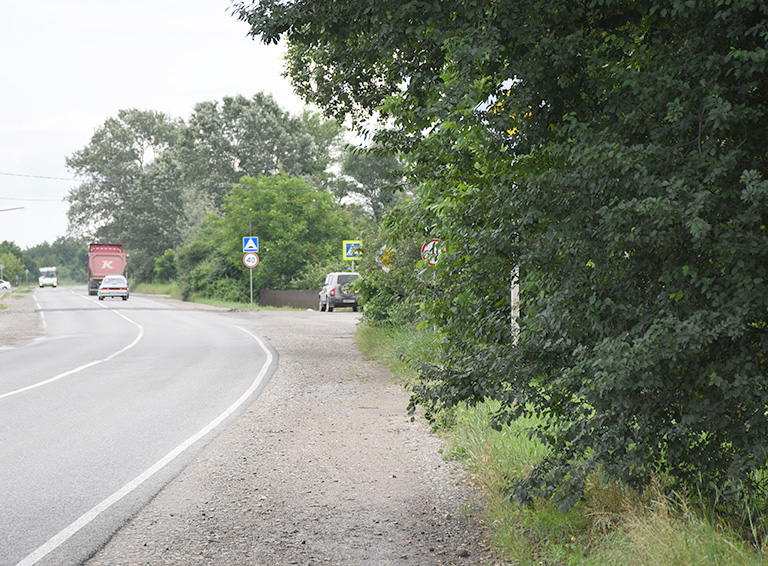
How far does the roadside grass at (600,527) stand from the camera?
3867 millimetres

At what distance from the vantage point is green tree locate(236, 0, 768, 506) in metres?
3.76

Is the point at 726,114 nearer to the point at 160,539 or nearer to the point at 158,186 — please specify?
the point at 160,539

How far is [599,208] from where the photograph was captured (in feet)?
13.4

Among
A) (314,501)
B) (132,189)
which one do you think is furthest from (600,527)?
(132,189)

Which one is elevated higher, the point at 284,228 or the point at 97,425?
the point at 284,228

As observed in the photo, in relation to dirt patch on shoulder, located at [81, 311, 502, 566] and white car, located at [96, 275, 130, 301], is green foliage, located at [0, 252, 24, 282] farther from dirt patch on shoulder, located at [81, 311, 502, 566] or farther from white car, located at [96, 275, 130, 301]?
dirt patch on shoulder, located at [81, 311, 502, 566]

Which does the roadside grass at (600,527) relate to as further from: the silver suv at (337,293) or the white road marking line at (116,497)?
the silver suv at (337,293)

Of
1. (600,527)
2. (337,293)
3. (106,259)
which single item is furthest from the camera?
(106,259)

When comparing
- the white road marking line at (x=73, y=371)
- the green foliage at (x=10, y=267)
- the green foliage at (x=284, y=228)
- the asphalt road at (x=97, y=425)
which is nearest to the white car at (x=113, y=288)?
the green foliage at (x=284, y=228)

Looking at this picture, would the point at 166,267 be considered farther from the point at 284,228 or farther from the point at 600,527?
Answer: the point at 600,527

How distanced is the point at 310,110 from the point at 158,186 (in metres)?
17.5

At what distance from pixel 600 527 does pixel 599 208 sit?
203 cm

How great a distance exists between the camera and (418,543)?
5.02 metres

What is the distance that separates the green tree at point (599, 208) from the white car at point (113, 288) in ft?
172
